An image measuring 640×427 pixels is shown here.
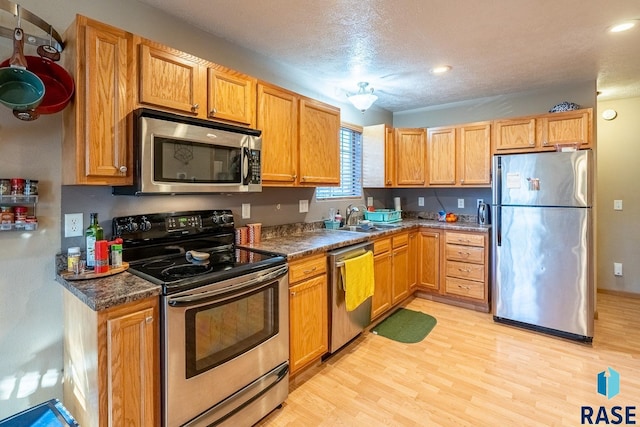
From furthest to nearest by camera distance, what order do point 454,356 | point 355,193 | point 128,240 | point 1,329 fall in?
1. point 355,193
2. point 454,356
3. point 128,240
4. point 1,329

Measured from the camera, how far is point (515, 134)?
3.47 meters

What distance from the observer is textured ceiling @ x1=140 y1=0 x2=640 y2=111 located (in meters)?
2.00

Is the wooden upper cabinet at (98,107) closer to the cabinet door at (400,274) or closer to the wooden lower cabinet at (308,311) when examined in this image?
the wooden lower cabinet at (308,311)

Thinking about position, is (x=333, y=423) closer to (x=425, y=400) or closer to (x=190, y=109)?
(x=425, y=400)

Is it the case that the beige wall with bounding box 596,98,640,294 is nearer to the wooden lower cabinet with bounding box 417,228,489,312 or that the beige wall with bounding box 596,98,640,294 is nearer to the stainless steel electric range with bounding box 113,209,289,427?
the wooden lower cabinet with bounding box 417,228,489,312

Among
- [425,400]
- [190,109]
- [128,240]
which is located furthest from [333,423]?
[190,109]

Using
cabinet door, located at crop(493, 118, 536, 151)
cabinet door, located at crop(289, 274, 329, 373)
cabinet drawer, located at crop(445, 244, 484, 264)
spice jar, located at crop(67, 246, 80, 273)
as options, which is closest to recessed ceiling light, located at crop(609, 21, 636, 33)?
cabinet door, located at crop(493, 118, 536, 151)

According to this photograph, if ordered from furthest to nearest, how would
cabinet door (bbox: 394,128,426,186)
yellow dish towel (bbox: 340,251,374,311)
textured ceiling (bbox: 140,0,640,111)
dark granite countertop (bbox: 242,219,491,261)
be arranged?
cabinet door (bbox: 394,128,426,186) → yellow dish towel (bbox: 340,251,374,311) → dark granite countertop (bbox: 242,219,491,261) → textured ceiling (bbox: 140,0,640,111)

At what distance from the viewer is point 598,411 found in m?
1.99

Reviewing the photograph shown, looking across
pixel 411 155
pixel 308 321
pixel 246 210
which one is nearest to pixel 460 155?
pixel 411 155

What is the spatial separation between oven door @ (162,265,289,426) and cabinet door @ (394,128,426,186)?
271 centimetres

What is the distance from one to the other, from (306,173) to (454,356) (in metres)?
1.96

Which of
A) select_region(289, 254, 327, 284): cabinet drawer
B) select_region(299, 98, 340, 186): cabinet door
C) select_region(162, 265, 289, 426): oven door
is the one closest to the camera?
select_region(162, 265, 289, 426): oven door

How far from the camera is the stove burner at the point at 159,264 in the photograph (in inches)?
71.2
